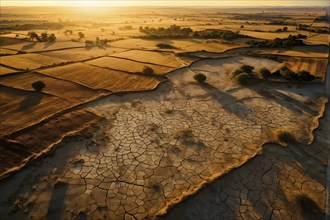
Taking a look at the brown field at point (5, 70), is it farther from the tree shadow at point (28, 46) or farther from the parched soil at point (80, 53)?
the tree shadow at point (28, 46)

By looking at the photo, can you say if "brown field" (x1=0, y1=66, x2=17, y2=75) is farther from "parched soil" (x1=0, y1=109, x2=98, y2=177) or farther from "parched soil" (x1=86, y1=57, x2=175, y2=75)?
"parched soil" (x1=0, y1=109, x2=98, y2=177)

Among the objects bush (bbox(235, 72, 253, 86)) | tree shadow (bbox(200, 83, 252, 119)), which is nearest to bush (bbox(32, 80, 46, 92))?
tree shadow (bbox(200, 83, 252, 119))

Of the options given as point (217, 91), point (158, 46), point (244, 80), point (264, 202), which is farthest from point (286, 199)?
point (158, 46)

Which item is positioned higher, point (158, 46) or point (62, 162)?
point (158, 46)

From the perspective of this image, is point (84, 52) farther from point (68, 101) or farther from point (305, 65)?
point (305, 65)

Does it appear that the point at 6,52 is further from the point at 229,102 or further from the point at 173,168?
the point at 173,168

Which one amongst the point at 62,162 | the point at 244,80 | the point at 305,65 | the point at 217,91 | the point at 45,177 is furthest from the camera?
the point at 305,65
